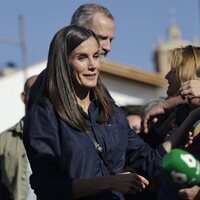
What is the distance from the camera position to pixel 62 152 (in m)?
4.89

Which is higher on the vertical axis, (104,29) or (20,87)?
(104,29)

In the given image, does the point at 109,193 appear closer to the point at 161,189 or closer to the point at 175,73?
the point at 161,189

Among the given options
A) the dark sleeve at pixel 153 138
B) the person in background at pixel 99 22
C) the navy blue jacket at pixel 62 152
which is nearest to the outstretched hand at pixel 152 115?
the dark sleeve at pixel 153 138

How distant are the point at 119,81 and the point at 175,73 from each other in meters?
21.9

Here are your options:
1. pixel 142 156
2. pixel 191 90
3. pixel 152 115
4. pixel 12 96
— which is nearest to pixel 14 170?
pixel 152 115

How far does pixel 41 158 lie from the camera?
4.87 m

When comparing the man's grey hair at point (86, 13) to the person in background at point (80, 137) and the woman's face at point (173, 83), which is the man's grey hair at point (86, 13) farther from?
the person in background at point (80, 137)

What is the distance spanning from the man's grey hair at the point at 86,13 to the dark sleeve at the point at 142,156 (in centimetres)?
153

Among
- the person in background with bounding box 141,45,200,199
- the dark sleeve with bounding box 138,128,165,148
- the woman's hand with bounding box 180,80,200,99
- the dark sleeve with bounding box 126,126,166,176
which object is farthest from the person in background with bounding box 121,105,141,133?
the woman's hand with bounding box 180,80,200,99

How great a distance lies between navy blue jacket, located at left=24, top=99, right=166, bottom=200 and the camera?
191 inches

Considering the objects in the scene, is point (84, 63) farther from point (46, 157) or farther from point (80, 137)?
point (46, 157)

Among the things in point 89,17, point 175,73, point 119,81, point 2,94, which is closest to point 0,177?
point 89,17

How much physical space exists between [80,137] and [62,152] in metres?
0.13

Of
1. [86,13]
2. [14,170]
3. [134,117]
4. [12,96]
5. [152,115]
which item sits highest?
[86,13]
